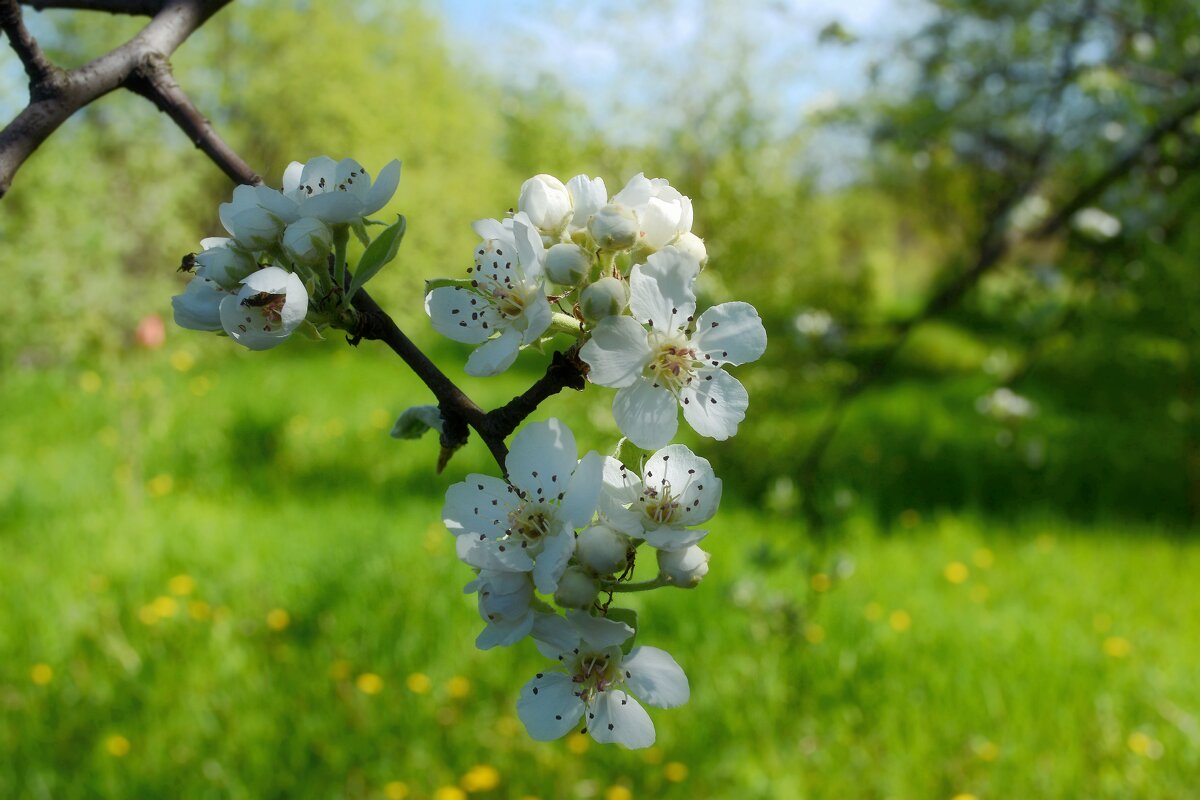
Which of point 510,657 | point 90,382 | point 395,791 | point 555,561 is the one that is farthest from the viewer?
point 90,382

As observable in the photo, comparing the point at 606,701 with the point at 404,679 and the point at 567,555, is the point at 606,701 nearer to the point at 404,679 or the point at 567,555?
the point at 567,555

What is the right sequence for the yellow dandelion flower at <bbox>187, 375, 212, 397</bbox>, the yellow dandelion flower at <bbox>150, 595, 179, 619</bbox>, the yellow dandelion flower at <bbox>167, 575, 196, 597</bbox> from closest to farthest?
1. the yellow dandelion flower at <bbox>150, 595, 179, 619</bbox>
2. the yellow dandelion flower at <bbox>167, 575, 196, 597</bbox>
3. the yellow dandelion flower at <bbox>187, 375, 212, 397</bbox>

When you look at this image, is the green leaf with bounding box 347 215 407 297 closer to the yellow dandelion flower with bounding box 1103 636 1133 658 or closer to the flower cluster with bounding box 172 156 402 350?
the flower cluster with bounding box 172 156 402 350

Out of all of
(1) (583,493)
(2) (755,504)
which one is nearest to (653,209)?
(1) (583,493)

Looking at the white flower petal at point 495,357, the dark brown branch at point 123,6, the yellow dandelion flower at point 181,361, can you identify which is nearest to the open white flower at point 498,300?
the white flower petal at point 495,357

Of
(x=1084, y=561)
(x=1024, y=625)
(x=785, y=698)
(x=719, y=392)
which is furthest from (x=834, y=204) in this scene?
(x=719, y=392)

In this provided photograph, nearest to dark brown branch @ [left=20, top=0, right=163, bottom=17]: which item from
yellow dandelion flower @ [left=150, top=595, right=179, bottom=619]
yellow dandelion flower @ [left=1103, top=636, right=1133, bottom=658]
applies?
yellow dandelion flower @ [left=150, top=595, right=179, bottom=619]

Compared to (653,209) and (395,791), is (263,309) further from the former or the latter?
(395,791)
